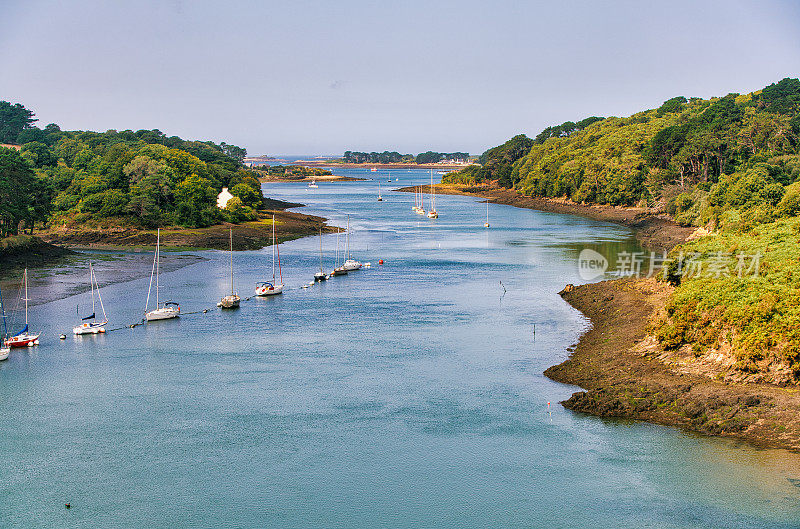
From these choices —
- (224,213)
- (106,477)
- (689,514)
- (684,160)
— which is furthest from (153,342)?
(684,160)

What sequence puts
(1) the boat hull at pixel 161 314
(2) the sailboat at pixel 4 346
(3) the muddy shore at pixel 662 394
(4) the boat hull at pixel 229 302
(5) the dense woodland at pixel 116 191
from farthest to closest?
(5) the dense woodland at pixel 116 191 → (4) the boat hull at pixel 229 302 → (1) the boat hull at pixel 161 314 → (2) the sailboat at pixel 4 346 → (3) the muddy shore at pixel 662 394

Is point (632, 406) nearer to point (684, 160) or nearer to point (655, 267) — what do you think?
point (655, 267)

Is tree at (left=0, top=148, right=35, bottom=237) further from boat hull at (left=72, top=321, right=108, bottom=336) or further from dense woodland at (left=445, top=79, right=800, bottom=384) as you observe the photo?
dense woodland at (left=445, top=79, right=800, bottom=384)

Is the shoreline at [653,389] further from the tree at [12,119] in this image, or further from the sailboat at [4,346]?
the tree at [12,119]

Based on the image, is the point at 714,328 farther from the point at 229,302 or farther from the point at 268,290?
the point at 268,290

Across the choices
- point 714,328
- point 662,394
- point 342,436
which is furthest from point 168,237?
point 662,394

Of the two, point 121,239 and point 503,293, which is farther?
point 121,239

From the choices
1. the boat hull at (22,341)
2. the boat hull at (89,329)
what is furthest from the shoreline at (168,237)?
the boat hull at (22,341)
